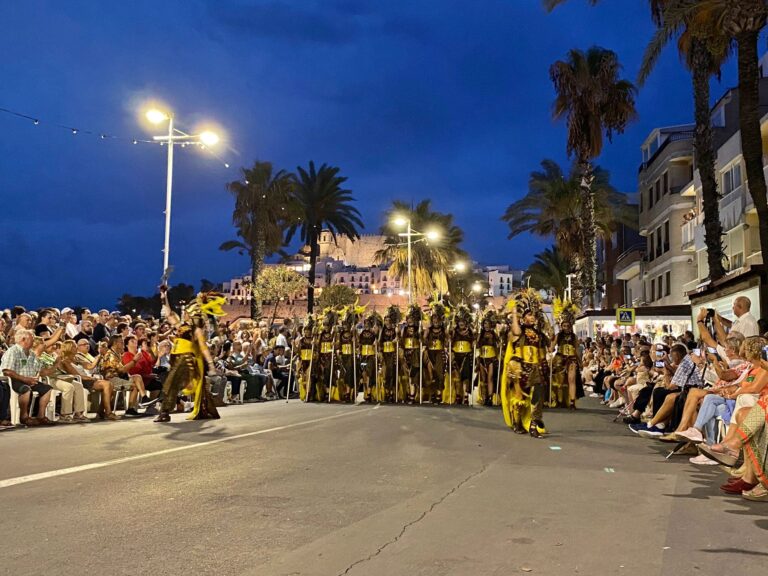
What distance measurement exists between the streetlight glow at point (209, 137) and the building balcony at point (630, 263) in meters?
35.8

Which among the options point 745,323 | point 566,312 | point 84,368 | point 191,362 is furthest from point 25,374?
point 566,312

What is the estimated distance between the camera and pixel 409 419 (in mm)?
14836

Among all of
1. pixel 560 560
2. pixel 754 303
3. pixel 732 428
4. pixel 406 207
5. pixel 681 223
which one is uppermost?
pixel 406 207

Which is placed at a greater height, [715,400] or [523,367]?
[523,367]

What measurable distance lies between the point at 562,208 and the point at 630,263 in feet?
35.0

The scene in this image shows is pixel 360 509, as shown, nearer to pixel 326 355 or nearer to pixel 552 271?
pixel 326 355

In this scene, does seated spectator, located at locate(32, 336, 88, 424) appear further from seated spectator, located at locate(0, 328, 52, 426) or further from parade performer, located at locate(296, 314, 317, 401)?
parade performer, located at locate(296, 314, 317, 401)

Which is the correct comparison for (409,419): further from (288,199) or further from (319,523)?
(288,199)

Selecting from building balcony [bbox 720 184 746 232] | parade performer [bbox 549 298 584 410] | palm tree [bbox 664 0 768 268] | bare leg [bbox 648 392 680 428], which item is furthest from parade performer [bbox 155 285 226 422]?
building balcony [bbox 720 184 746 232]

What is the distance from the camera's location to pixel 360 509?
6359mm

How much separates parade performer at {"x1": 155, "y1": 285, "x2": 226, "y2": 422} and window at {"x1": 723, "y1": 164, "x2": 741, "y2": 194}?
24663 mm

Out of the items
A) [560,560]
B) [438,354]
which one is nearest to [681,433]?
[560,560]

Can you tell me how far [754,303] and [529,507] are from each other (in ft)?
33.9

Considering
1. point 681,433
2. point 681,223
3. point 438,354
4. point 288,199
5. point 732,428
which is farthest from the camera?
point 288,199
